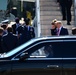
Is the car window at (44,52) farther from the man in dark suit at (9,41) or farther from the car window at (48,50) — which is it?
the man in dark suit at (9,41)

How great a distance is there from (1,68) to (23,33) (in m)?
6.92

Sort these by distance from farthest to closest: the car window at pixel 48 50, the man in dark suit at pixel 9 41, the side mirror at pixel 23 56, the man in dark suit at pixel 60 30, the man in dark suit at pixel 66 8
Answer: the man in dark suit at pixel 66 8 → the man in dark suit at pixel 60 30 → the man in dark suit at pixel 9 41 → the car window at pixel 48 50 → the side mirror at pixel 23 56

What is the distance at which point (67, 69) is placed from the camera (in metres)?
8.34

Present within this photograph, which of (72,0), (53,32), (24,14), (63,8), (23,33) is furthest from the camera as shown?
(24,14)

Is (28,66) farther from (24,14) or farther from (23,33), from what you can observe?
(24,14)

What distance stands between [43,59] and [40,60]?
0.07 m

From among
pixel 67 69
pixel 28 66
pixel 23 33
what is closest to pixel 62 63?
pixel 67 69

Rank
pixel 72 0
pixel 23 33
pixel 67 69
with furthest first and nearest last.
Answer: pixel 72 0 < pixel 23 33 < pixel 67 69

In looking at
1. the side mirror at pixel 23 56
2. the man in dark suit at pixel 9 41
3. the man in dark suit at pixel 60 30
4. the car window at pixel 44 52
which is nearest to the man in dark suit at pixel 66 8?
the man in dark suit at pixel 60 30

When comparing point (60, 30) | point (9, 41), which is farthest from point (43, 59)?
point (60, 30)

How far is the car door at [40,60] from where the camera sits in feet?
27.5

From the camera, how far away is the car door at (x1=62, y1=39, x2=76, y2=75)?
8.34 meters

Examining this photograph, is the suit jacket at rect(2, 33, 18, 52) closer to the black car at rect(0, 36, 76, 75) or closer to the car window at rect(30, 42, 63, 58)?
the black car at rect(0, 36, 76, 75)

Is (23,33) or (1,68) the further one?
(23,33)
